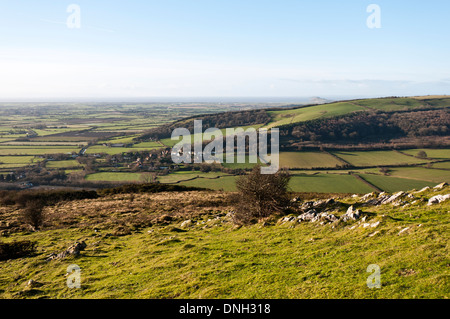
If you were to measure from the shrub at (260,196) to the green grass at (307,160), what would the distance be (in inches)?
2424

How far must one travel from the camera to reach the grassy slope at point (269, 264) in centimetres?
1095

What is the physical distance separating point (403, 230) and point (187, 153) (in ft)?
325

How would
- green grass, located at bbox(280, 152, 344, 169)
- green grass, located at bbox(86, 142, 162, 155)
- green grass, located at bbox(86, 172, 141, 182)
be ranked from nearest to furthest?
1. green grass, located at bbox(86, 172, 141, 182)
2. green grass, located at bbox(280, 152, 344, 169)
3. green grass, located at bbox(86, 142, 162, 155)

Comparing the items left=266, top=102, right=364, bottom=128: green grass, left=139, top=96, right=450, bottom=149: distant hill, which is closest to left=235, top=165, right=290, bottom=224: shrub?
left=139, top=96, right=450, bottom=149: distant hill

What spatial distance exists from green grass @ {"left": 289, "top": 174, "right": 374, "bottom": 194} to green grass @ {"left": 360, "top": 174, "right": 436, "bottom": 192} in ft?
11.5

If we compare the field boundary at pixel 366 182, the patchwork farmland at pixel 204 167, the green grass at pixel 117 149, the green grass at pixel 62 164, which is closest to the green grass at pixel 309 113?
the patchwork farmland at pixel 204 167

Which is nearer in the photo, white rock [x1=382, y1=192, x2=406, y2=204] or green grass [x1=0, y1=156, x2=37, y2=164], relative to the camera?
white rock [x1=382, y1=192, x2=406, y2=204]

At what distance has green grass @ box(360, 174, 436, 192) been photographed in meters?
63.0

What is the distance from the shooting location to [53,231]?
28516mm

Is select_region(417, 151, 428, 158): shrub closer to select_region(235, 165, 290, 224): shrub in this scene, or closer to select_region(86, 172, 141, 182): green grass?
select_region(235, 165, 290, 224): shrub

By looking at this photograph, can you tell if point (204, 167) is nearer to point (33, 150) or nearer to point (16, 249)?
point (16, 249)

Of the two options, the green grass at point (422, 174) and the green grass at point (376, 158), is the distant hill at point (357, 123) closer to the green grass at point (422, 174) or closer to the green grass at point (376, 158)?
the green grass at point (376, 158)

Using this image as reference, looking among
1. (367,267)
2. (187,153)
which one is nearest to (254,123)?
(187,153)

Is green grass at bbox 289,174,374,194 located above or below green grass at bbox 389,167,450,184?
below
